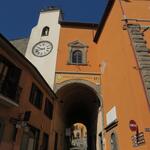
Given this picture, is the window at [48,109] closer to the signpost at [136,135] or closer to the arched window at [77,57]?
the arched window at [77,57]

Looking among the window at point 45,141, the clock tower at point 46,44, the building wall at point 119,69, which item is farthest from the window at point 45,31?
the window at point 45,141

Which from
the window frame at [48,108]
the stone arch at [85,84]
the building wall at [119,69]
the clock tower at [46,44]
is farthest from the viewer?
the clock tower at [46,44]

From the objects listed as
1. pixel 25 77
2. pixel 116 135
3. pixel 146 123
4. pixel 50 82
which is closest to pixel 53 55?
pixel 50 82

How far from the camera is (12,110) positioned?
938 centimetres

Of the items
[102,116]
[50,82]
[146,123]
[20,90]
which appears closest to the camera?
[146,123]

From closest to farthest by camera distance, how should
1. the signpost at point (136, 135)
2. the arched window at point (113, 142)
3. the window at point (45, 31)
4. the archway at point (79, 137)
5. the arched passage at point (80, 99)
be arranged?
1. the signpost at point (136, 135)
2. the arched window at point (113, 142)
3. the arched passage at point (80, 99)
4. the window at point (45, 31)
5. the archway at point (79, 137)

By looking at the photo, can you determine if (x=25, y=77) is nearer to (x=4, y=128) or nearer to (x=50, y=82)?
(x=4, y=128)

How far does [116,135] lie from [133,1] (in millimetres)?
8917

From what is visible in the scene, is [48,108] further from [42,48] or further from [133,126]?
[133,126]

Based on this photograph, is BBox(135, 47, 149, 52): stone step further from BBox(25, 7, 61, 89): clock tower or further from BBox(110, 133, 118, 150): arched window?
BBox(25, 7, 61, 89): clock tower

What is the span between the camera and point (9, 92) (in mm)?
9242

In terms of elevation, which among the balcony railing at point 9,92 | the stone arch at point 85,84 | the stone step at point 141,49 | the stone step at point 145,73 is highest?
the stone arch at point 85,84

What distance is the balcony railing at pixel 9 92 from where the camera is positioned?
335 inches

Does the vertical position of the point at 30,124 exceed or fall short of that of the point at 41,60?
it falls short
